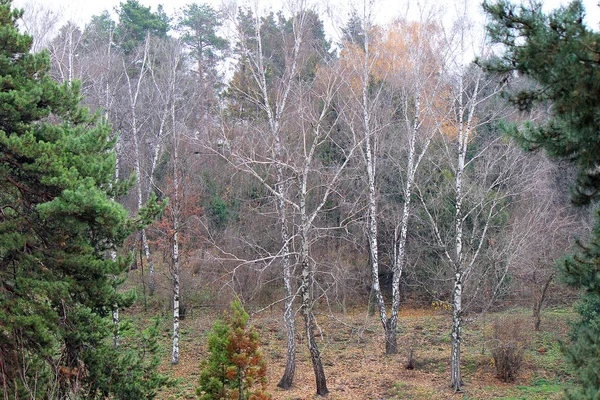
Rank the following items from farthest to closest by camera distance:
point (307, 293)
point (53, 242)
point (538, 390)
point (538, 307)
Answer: point (538, 307)
point (538, 390)
point (307, 293)
point (53, 242)

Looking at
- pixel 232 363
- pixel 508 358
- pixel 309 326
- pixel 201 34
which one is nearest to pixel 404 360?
pixel 508 358

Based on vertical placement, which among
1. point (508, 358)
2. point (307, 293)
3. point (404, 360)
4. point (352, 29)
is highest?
point (352, 29)

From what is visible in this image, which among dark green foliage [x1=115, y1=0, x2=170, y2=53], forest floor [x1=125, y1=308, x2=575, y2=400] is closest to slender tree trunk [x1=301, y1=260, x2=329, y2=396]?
forest floor [x1=125, y1=308, x2=575, y2=400]

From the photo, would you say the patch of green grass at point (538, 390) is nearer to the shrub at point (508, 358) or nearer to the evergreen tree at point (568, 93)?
the shrub at point (508, 358)

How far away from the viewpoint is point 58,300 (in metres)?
7.32

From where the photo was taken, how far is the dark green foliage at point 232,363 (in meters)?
7.88

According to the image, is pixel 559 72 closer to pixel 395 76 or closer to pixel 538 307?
pixel 395 76

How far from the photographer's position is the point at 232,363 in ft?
26.2

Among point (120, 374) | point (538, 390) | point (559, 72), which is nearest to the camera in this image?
point (559, 72)

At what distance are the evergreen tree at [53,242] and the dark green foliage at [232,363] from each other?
Answer: 885 mm

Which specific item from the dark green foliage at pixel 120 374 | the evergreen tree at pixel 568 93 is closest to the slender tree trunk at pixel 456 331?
the evergreen tree at pixel 568 93

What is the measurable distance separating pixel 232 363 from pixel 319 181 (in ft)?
36.8

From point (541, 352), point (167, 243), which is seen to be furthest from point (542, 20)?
point (167, 243)

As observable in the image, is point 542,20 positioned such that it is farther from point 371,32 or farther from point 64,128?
point 371,32
